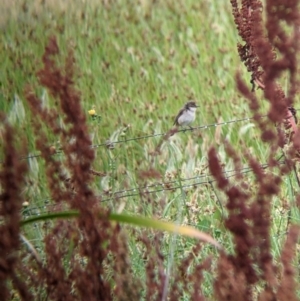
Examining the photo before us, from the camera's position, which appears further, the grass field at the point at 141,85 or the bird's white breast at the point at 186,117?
the bird's white breast at the point at 186,117

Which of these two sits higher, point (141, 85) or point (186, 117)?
point (141, 85)

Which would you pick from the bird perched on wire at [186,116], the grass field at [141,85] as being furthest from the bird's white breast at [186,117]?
the grass field at [141,85]

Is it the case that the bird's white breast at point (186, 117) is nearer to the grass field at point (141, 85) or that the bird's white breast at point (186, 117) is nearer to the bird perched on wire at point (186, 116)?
the bird perched on wire at point (186, 116)

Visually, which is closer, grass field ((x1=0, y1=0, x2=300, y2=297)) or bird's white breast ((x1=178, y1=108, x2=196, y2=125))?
grass field ((x1=0, y1=0, x2=300, y2=297))

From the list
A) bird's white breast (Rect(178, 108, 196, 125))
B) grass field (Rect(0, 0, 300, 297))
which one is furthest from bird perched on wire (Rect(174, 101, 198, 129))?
grass field (Rect(0, 0, 300, 297))

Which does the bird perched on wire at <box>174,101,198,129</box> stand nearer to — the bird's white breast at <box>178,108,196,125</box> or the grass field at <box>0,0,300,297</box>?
the bird's white breast at <box>178,108,196,125</box>

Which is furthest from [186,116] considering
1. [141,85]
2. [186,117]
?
[141,85]

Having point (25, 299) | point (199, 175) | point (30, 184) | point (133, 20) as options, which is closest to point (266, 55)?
point (25, 299)

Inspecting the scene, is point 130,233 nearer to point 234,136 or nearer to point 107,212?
point 234,136

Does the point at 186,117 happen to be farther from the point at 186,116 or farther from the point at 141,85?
the point at 141,85
